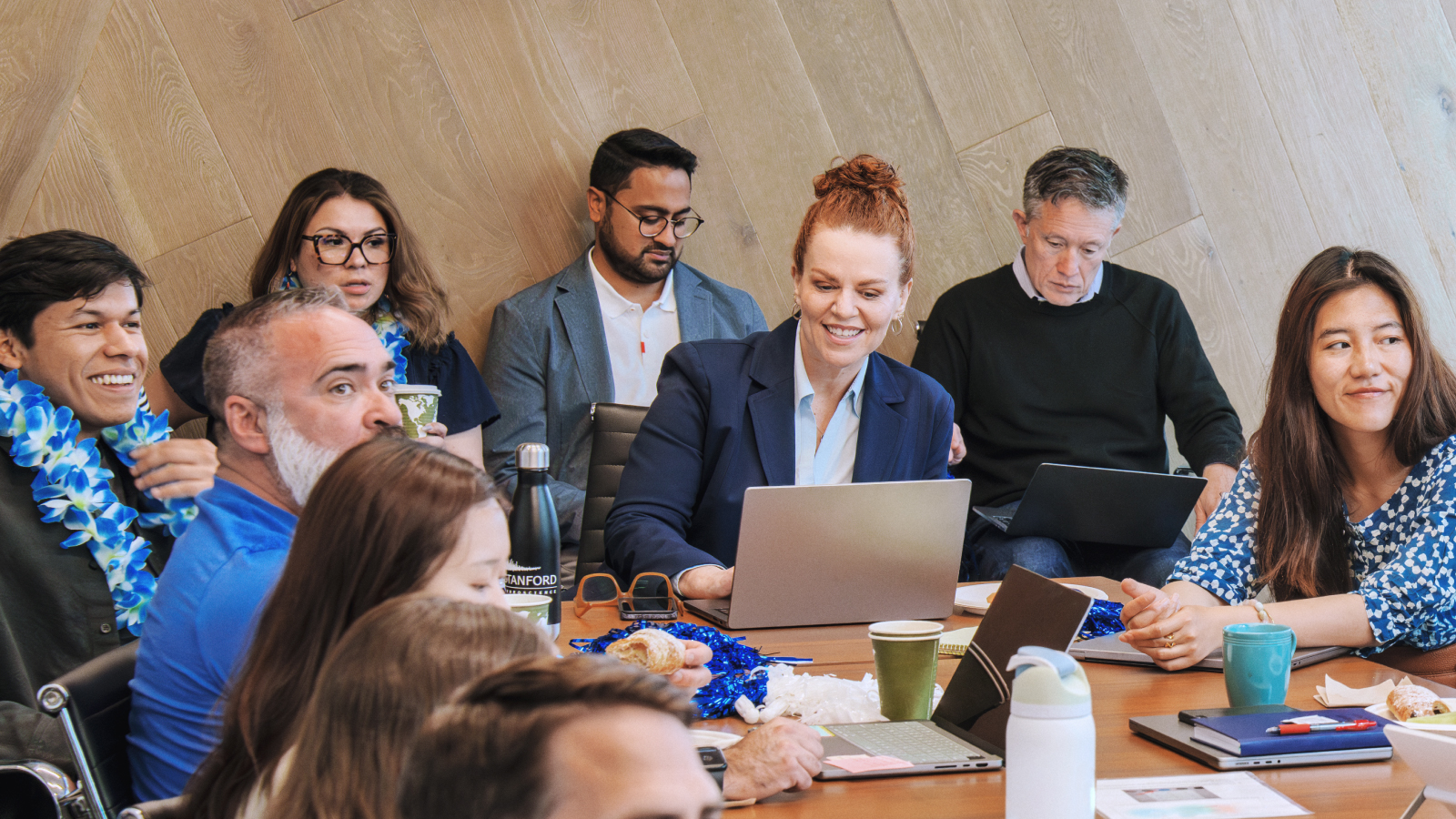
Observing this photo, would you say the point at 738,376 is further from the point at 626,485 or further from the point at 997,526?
the point at 997,526

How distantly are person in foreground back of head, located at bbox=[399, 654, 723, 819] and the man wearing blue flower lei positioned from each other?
5.71 feet

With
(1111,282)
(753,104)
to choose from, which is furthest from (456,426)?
(1111,282)

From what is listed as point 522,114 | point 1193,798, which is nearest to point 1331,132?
point 522,114

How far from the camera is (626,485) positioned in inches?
85.1

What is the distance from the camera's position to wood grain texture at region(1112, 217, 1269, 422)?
383cm

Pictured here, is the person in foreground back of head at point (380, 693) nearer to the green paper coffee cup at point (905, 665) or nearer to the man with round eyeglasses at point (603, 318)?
the green paper coffee cup at point (905, 665)

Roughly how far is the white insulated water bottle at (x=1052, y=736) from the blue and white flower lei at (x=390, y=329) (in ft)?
7.54

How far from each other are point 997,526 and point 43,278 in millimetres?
2220

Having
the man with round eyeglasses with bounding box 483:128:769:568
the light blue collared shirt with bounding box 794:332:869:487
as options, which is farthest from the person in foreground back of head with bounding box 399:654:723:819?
the man with round eyeglasses with bounding box 483:128:769:568

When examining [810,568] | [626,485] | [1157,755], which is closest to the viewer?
[1157,755]

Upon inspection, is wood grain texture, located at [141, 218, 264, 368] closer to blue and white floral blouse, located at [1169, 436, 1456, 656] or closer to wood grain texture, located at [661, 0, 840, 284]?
wood grain texture, located at [661, 0, 840, 284]

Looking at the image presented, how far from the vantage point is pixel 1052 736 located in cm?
86

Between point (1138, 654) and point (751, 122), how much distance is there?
2459 mm

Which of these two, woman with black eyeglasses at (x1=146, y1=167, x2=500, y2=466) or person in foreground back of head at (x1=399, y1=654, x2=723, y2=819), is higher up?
woman with black eyeglasses at (x1=146, y1=167, x2=500, y2=466)
